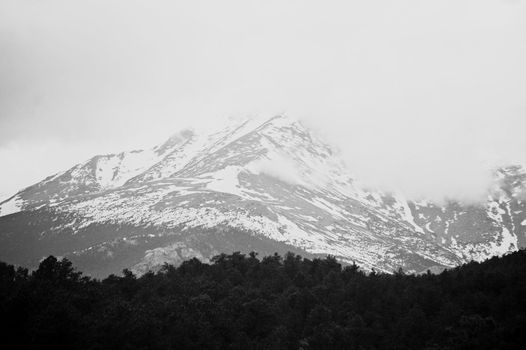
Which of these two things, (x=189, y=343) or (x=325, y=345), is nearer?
(x=189, y=343)

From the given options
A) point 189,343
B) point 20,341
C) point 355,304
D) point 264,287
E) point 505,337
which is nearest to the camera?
point 20,341

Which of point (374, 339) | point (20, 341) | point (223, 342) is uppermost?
point (20, 341)

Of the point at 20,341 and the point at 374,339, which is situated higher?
the point at 20,341

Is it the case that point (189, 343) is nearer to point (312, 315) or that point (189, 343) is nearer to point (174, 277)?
point (312, 315)

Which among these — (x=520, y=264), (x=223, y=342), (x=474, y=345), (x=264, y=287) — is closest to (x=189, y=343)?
(x=223, y=342)

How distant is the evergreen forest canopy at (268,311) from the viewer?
101 m

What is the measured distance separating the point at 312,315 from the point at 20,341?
224 ft

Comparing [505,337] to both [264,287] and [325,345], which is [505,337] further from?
[264,287]

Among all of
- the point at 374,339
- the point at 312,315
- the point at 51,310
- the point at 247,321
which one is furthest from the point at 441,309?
the point at 51,310

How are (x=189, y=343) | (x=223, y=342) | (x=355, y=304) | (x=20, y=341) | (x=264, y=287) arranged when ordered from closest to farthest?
(x=20, y=341) < (x=189, y=343) < (x=223, y=342) < (x=355, y=304) < (x=264, y=287)

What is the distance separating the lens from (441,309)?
450 ft

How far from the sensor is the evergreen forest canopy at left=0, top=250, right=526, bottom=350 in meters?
101

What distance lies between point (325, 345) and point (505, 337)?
37298mm

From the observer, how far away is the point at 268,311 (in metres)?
142
